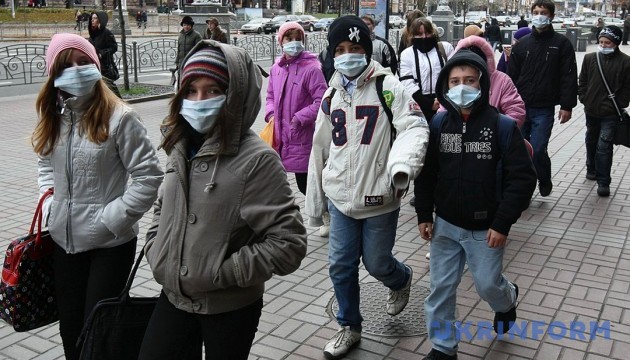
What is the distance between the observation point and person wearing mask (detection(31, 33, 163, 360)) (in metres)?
3.27

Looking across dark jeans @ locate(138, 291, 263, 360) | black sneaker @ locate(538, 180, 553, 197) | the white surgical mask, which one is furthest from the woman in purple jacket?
dark jeans @ locate(138, 291, 263, 360)

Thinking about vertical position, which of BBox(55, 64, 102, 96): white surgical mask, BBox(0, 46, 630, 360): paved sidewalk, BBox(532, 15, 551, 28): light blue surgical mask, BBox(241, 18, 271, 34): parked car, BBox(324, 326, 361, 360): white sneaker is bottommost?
BBox(0, 46, 630, 360): paved sidewalk

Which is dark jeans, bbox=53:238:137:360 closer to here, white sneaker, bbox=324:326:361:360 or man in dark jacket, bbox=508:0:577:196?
white sneaker, bbox=324:326:361:360

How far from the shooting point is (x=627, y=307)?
501cm

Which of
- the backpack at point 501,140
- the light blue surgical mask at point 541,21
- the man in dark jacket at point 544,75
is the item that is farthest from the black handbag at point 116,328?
the light blue surgical mask at point 541,21

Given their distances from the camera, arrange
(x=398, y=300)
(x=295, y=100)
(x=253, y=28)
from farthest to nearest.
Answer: (x=253, y=28), (x=295, y=100), (x=398, y=300)

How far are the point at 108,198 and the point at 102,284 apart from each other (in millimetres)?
409

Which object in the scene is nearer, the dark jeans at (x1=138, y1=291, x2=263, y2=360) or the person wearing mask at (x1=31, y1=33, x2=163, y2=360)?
the dark jeans at (x1=138, y1=291, x2=263, y2=360)

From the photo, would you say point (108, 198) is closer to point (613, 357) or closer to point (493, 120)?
point (493, 120)

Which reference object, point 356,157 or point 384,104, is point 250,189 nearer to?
point 356,157

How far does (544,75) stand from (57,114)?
5.55m

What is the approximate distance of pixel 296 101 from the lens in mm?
6090

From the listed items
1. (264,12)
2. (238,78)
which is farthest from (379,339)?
(264,12)

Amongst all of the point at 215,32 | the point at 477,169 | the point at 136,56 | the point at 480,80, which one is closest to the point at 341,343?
the point at 477,169
